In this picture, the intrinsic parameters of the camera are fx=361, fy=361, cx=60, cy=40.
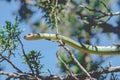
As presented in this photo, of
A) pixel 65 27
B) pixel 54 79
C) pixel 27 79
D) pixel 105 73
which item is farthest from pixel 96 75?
pixel 65 27

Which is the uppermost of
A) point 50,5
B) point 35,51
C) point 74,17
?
point 50,5

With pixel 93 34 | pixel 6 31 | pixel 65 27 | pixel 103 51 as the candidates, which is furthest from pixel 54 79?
pixel 65 27

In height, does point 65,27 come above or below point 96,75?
below

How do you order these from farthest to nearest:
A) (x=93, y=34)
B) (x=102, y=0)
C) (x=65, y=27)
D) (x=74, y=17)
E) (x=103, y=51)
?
(x=65, y=27) < (x=93, y=34) < (x=74, y=17) < (x=103, y=51) < (x=102, y=0)

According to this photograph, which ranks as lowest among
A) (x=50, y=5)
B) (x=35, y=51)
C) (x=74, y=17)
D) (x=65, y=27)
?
(x=65, y=27)

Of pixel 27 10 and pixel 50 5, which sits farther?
pixel 27 10

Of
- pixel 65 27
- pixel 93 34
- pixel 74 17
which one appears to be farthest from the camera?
pixel 65 27

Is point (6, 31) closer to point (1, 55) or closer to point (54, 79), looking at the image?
point (1, 55)

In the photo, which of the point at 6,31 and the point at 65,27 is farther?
the point at 65,27

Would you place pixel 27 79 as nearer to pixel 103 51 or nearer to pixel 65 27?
pixel 103 51
